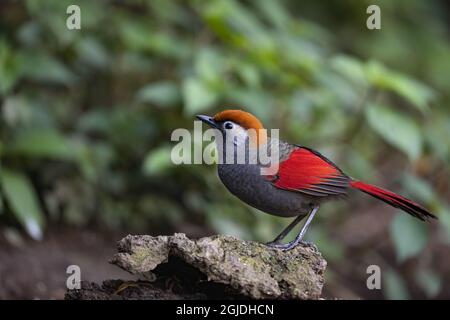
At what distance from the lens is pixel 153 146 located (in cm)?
643

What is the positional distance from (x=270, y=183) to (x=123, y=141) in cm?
271

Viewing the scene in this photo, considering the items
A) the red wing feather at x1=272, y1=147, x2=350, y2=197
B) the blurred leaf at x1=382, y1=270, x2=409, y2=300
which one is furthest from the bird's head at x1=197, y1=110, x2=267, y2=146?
the blurred leaf at x1=382, y1=270, x2=409, y2=300

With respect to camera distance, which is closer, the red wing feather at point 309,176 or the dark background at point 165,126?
the red wing feather at point 309,176

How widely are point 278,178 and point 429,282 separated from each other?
287cm

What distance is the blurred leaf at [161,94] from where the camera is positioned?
5922mm

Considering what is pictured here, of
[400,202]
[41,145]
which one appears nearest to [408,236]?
[400,202]

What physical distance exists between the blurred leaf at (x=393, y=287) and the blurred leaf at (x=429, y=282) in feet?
0.54

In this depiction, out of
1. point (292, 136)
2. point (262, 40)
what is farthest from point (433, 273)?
point (262, 40)

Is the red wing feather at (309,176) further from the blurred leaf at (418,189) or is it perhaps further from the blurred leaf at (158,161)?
the blurred leaf at (418,189)

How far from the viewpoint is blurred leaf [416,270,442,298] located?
6102 mm

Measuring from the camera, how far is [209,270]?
323 centimetres

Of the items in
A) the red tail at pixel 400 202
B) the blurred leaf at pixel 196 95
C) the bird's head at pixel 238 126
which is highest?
the blurred leaf at pixel 196 95

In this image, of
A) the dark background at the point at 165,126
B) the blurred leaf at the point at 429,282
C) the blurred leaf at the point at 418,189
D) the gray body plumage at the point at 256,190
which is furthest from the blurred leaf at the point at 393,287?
the gray body plumage at the point at 256,190

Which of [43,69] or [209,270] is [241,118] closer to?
[209,270]
